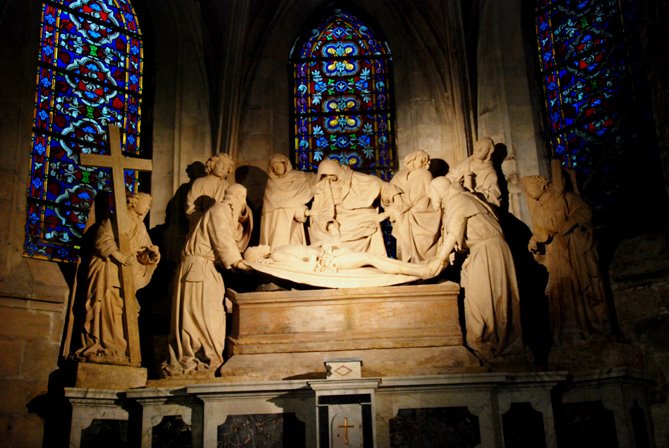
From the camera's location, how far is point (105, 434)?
8.69m

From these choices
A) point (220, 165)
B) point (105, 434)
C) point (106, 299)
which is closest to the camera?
point (105, 434)

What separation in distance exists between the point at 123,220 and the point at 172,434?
7.31 feet

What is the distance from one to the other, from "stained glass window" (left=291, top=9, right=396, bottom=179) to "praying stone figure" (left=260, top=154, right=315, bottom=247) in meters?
1.42

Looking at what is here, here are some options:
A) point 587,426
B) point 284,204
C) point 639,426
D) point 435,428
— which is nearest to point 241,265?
point 284,204

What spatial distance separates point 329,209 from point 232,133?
2.12m

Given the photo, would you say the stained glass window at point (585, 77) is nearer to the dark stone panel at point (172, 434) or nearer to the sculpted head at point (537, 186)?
the sculpted head at point (537, 186)

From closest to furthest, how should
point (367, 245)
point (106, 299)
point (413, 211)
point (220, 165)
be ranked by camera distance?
point (106, 299) < point (367, 245) < point (413, 211) < point (220, 165)

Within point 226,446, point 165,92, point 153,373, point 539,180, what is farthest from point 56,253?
point 539,180

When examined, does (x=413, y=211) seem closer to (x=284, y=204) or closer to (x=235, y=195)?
(x=284, y=204)

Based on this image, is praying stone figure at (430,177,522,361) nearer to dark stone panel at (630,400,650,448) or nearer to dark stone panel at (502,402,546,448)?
dark stone panel at (502,402,546,448)

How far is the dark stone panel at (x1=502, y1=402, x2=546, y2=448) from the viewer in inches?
324

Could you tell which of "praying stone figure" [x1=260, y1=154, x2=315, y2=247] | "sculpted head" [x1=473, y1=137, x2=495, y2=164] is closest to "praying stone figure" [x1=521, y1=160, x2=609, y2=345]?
"sculpted head" [x1=473, y1=137, x2=495, y2=164]

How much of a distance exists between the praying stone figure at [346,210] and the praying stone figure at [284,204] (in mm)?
146

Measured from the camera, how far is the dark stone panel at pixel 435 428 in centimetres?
818
